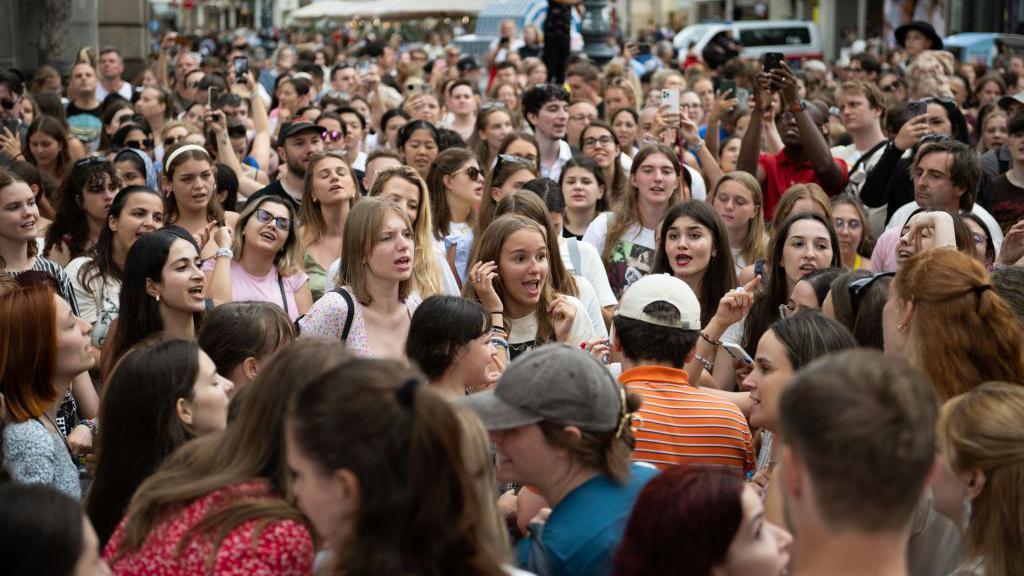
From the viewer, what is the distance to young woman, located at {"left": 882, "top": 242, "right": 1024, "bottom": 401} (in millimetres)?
3996

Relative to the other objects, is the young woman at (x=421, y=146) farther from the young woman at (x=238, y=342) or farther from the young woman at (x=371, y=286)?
the young woman at (x=238, y=342)

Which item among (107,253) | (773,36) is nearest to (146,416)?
(107,253)

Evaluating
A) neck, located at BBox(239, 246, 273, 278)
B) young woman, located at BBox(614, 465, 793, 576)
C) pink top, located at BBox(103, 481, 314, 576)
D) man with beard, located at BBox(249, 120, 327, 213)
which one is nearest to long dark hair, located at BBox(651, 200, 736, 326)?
neck, located at BBox(239, 246, 273, 278)

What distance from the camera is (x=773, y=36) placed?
35219 millimetres

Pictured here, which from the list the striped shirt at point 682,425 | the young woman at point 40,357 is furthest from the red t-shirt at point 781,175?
the young woman at point 40,357

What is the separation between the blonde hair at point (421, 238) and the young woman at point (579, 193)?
48.5 inches

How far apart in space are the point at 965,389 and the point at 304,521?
7.13 feet

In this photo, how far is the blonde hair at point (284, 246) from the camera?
6926 mm

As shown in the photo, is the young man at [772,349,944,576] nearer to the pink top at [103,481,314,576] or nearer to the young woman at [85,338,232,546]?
the pink top at [103,481,314,576]

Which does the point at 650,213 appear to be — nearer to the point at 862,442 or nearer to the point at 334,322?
the point at 334,322

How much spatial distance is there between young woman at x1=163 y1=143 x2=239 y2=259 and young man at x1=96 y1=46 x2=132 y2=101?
7718 millimetres

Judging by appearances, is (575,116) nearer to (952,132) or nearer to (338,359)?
(952,132)

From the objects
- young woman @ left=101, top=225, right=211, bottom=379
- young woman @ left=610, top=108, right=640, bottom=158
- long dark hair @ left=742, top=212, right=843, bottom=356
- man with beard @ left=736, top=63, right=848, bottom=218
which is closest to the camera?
young woman @ left=101, top=225, right=211, bottom=379

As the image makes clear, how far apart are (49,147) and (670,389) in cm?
711
